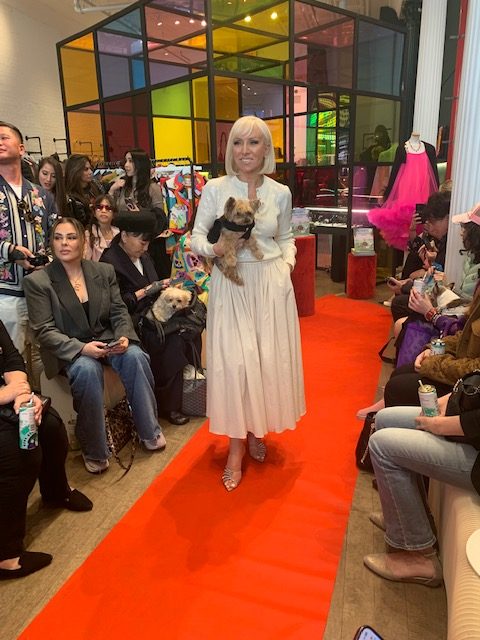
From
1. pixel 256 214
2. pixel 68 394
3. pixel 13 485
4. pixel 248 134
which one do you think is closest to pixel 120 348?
pixel 68 394

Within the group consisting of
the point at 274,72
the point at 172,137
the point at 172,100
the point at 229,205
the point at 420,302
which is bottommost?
the point at 420,302

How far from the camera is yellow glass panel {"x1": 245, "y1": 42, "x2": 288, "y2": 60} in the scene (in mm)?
5891

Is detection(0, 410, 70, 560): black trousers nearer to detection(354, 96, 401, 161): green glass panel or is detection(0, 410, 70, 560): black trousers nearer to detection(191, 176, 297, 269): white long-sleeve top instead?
detection(191, 176, 297, 269): white long-sleeve top

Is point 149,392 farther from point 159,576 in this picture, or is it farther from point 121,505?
point 159,576

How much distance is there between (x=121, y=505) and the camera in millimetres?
2305

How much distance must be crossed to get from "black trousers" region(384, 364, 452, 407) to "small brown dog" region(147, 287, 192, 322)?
128 cm

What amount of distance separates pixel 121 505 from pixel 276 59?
563 cm

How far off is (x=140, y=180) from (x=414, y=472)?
127 inches

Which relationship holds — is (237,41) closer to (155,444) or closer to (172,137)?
(172,137)

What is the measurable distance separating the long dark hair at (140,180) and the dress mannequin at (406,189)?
2569 mm

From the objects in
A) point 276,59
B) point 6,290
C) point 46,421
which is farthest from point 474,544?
point 276,59

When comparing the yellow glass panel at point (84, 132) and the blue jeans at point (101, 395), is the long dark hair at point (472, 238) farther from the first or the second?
the yellow glass panel at point (84, 132)

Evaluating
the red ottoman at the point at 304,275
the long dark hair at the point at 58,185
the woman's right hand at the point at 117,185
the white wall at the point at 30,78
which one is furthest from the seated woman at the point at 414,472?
the white wall at the point at 30,78

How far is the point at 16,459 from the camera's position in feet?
6.12
